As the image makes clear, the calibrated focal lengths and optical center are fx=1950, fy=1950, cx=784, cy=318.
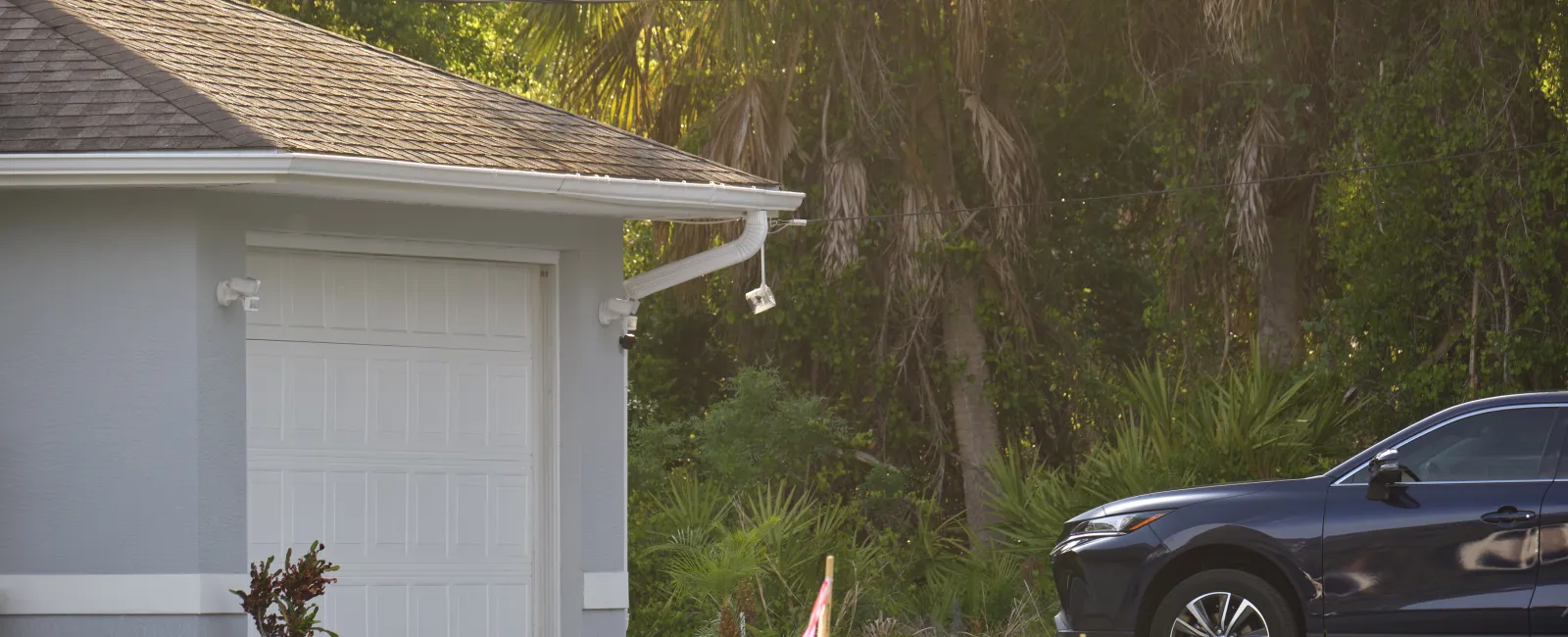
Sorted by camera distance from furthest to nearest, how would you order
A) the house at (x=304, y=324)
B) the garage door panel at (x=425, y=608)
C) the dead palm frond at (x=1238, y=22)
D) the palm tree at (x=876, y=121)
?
the palm tree at (x=876, y=121)
the dead palm frond at (x=1238, y=22)
the garage door panel at (x=425, y=608)
the house at (x=304, y=324)

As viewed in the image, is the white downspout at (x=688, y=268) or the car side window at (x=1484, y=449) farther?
the white downspout at (x=688, y=268)

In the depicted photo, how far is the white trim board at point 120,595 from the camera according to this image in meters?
8.83

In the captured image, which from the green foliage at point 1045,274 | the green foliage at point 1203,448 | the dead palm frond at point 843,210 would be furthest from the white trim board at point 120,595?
the dead palm frond at point 843,210

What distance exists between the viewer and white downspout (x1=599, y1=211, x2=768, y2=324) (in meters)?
10.9

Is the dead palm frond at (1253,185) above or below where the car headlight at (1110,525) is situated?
above

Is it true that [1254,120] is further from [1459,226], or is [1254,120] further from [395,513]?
[395,513]

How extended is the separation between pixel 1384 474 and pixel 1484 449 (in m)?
0.51

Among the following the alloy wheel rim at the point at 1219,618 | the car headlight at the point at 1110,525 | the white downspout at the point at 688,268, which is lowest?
the alloy wheel rim at the point at 1219,618

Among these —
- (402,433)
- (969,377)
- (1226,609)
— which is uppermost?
(969,377)

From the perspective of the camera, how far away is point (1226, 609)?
9305 millimetres

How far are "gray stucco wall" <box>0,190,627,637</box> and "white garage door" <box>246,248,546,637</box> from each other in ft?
1.59

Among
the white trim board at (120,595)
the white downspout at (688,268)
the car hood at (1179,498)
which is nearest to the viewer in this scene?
the white trim board at (120,595)

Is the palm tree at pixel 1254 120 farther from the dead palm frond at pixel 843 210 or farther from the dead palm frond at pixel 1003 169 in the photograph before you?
the dead palm frond at pixel 843 210

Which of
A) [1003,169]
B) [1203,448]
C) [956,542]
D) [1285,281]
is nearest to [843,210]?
[1003,169]
